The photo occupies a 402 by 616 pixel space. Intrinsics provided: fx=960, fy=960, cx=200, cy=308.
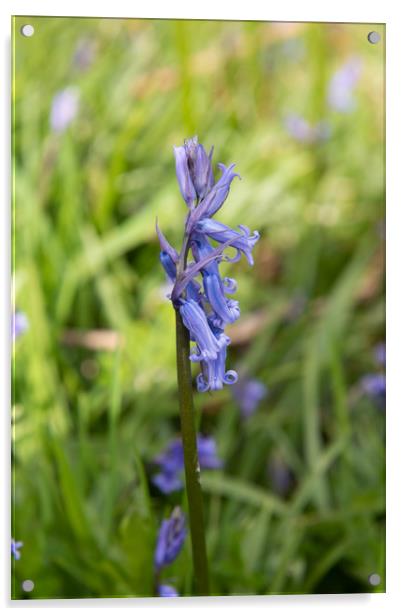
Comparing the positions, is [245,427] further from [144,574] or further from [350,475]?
[144,574]

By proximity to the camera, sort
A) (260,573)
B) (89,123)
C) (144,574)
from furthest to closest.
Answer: (89,123) < (260,573) < (144,574)

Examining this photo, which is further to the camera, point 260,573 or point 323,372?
point 323,372

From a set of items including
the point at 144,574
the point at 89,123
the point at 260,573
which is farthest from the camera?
the point at 89,123

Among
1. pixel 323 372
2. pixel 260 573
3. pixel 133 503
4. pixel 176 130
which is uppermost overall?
pixel 176 130

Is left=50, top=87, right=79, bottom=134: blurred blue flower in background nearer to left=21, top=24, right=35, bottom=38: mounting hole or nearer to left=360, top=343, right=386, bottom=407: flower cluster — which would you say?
left=21, top=24, right=35, bottom=38: mounting hole

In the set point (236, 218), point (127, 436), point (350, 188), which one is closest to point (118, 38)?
point (236, 218)
